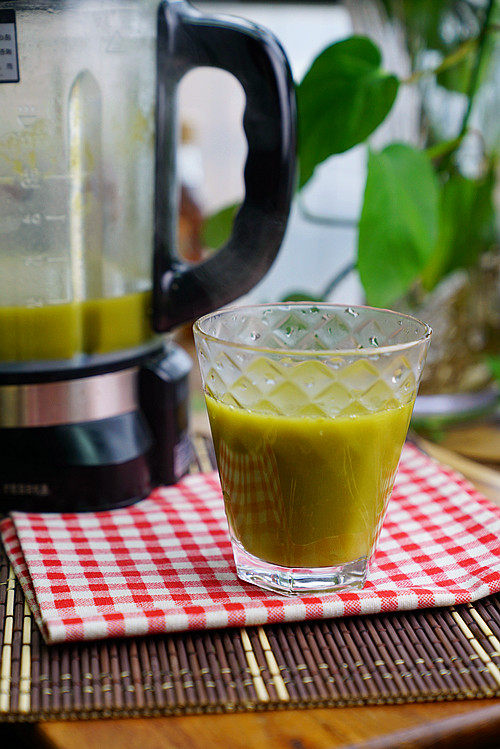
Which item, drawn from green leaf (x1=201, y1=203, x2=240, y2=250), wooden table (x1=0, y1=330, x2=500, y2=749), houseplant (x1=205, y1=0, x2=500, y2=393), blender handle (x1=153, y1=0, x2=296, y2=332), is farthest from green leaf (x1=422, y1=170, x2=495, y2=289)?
wooden table (x1=0, y1=330, x2=500, y2=749)

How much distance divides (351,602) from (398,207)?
0.37m

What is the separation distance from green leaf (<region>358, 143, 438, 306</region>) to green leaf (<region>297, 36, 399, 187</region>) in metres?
0.04

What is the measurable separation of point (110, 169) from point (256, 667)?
1.24 ft

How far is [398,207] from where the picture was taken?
28.5 inches

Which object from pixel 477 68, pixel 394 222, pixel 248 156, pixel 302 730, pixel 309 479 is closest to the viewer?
pixel 302 730

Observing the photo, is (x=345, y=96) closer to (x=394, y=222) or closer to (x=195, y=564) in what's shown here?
(x=394, y=222)

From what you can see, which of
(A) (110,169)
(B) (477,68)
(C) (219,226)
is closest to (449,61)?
(B) (477,68)

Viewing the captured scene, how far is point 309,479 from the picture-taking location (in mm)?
502

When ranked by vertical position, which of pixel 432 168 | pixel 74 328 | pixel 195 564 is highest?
pixel 432 168

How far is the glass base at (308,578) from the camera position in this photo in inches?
20.3

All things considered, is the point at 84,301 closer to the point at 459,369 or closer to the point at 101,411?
the point at 101,411

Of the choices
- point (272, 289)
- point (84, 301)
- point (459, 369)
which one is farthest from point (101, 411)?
point (272, 289)

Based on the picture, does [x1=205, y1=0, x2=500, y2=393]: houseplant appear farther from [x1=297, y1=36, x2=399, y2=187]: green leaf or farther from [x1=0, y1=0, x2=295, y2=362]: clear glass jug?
[x1=0, y1=0, x2=295, y2=362]: clear glass jug

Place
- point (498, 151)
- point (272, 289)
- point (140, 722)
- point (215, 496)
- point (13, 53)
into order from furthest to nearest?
point (272, 289), point (498, 151), point (215, 496), point (13, 53), point (140, 722)
